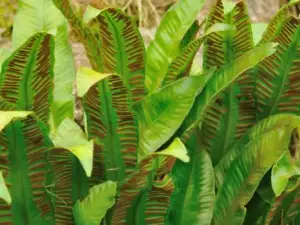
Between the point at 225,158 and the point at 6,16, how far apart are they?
1.77 meters

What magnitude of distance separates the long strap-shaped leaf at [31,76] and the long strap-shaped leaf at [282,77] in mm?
512

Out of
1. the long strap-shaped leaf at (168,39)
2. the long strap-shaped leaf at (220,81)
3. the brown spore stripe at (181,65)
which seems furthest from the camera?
the long strap-shaped leaf at (168,39)

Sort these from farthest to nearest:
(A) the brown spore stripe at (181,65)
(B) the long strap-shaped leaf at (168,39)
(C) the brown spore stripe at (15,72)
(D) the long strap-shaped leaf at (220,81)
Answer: (B) the long strap-shaped leaf at (168,39) → (A) the brown spore stripe at (181,65) → (D) the long strap-shaped leaf at (220,81) → (C) the brown spore stripe at (15,72)

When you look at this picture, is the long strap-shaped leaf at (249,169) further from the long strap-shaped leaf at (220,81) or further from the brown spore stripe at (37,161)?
the brown spore stripe at (37,161)

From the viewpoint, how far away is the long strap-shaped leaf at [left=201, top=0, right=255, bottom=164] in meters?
1.68

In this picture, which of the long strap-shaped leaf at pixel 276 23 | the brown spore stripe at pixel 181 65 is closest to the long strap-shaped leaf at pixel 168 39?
the brown spore stripe at pixel 181 65

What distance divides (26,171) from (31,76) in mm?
199

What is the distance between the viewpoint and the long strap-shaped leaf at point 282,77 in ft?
5.44

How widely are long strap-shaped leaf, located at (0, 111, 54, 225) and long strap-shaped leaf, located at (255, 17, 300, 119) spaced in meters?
0.54

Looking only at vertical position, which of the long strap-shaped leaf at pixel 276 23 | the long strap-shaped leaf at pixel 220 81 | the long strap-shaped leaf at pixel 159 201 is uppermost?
the long strap-shaped leaf at pixel 276 23

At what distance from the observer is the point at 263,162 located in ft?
5.32

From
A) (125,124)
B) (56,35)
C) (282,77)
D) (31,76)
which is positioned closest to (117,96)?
(125,124)

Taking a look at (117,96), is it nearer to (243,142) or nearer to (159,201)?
(159,201)

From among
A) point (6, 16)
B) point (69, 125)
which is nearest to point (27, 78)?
point (69, 125)
